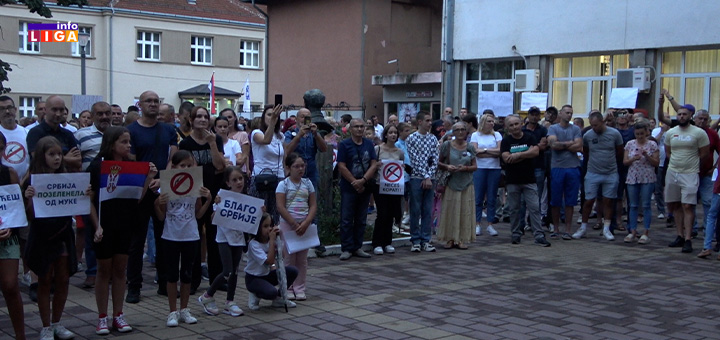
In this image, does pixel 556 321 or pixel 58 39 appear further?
pixel 58 39

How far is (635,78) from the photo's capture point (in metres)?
19.8

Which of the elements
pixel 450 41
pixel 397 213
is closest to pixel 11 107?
pixel 397 213

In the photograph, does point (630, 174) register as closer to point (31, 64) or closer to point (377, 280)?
point (377, 280)

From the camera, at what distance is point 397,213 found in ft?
36.7

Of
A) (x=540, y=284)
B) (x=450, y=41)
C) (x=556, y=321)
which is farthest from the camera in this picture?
(x=450, y=41)

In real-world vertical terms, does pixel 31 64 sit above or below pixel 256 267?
above

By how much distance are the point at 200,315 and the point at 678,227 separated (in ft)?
25.4

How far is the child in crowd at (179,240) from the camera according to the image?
6.84 metres

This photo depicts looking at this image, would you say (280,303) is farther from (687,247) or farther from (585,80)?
(585,80)

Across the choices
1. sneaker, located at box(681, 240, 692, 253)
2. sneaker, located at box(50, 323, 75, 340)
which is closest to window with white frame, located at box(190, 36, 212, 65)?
sneaker, located at box(681, 240, 692, 253)

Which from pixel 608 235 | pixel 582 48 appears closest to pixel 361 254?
pixel 608 235

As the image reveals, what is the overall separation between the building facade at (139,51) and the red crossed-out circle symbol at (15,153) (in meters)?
36.4

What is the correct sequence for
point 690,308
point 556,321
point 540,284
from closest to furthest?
1. point 556,321
2. point 690,308
3. point 540,284

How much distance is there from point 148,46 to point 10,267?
42633mm
